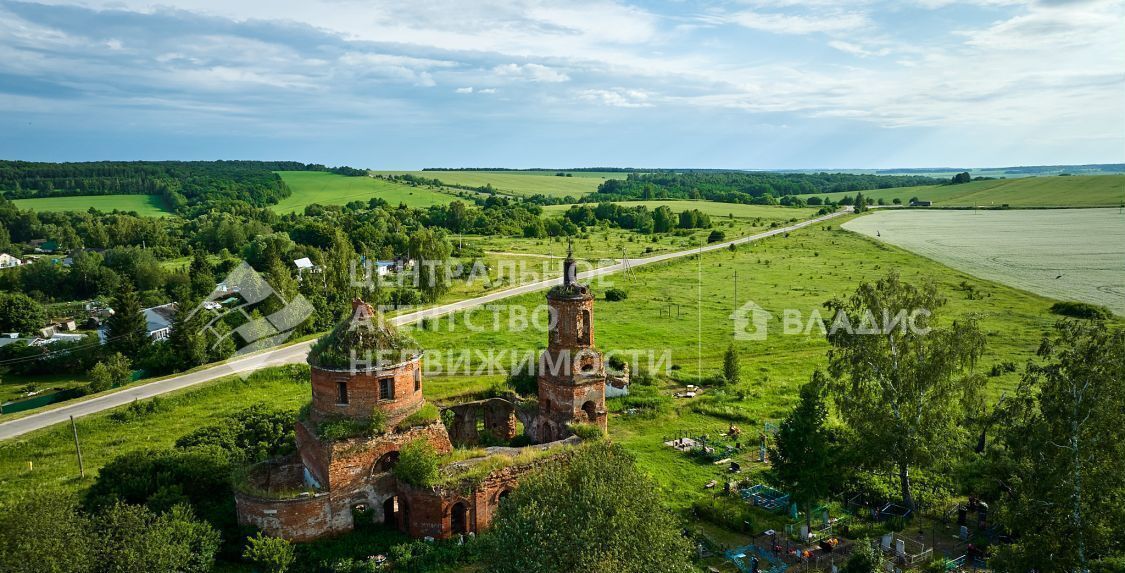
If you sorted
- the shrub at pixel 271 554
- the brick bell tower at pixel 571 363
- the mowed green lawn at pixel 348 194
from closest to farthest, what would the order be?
1. the shrub at pixel 271 554
2. the brick bell tower at pixel 571 363
3. the mowed green lawn at pixel 348 194

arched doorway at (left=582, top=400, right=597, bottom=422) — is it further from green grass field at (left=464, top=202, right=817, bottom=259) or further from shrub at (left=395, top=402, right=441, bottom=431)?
green grass field at (left=464, top=202, right=817, bottom=259)

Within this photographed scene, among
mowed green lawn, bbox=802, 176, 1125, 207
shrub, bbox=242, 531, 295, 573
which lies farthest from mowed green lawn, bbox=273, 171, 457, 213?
shrub, bbox=242, 531, 295, 573

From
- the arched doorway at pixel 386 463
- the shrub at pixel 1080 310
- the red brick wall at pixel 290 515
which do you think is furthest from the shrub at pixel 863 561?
the shrub at pixel 1080 310

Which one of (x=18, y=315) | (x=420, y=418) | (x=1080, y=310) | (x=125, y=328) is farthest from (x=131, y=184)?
(x=1080, y=310)

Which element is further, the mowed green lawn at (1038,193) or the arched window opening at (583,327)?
the mowed green lawn at (1038,193)

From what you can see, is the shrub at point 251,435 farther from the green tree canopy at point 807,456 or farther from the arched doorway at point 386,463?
the green tree canopy at point 807,456

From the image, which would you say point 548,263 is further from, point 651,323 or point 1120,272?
point 1120,272
